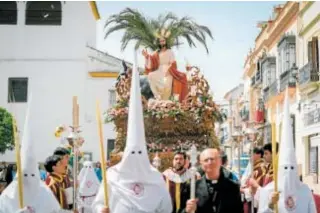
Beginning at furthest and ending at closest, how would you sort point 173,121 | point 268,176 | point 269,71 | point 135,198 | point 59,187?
point 269,71
point 173,121
point 268,176
point 59,187
point 135,198

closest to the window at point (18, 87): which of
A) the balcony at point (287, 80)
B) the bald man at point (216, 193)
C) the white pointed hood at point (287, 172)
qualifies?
the balcony at point (287, 80)

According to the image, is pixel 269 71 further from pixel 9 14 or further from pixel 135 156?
pixel 135 156

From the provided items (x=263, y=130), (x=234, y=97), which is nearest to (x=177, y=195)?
(x=263, y=130)

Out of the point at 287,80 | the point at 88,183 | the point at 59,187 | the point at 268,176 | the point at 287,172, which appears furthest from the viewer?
the point at 287,80

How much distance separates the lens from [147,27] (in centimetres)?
2017

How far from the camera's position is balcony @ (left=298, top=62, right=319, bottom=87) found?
22.1 metres

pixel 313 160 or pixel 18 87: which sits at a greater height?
pixel 18 87

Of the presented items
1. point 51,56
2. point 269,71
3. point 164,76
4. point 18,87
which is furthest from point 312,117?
point 18,87

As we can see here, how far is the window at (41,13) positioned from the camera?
3180 cm

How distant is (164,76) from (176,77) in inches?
13.7

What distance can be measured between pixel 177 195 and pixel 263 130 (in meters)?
27.5

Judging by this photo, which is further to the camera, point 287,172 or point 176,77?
point 176,77

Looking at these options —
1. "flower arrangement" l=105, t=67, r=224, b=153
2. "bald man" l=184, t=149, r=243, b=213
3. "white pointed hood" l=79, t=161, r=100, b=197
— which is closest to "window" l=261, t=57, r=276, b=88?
"flower arrangement" l=105, t=67, r=224, b=153

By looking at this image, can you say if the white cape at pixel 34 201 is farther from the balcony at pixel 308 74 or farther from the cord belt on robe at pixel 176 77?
the balcony at pixel 308 74
